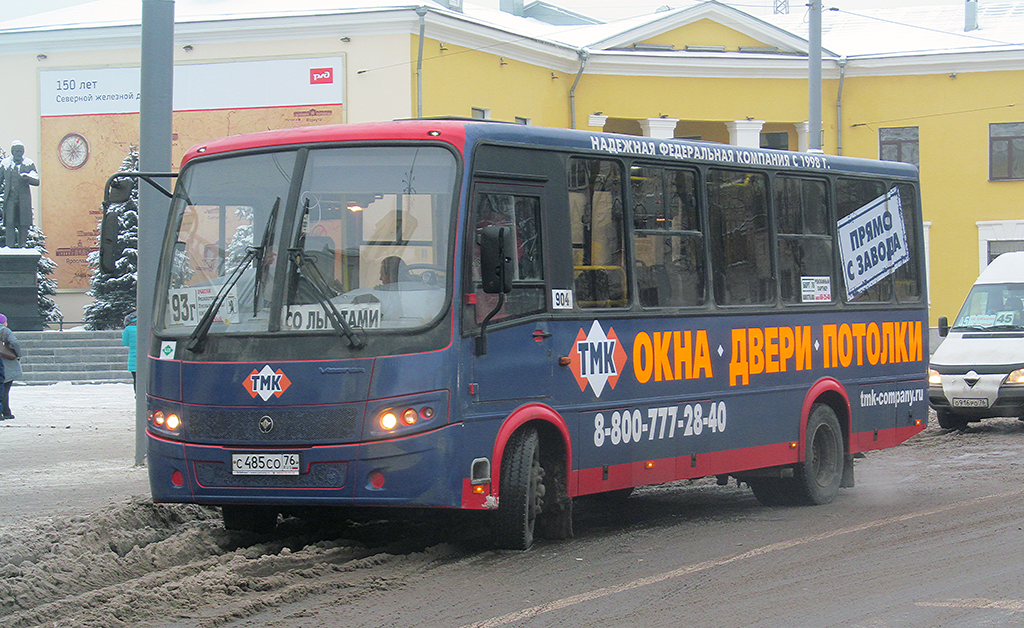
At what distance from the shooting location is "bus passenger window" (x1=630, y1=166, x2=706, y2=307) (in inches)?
396

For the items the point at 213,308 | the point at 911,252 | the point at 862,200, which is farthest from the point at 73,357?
the point at 213,308

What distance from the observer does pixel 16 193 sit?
109 feet

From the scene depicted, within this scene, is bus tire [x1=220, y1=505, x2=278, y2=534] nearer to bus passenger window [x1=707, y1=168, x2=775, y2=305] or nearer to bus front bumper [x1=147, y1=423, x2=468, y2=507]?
bus front bumper [x1=147, y1=423, x2=468, y2=507]

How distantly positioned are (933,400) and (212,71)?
78.6ft

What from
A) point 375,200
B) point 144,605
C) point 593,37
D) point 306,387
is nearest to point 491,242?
point 375,200

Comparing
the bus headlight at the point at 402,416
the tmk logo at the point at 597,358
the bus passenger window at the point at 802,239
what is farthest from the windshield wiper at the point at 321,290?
the bus passenger window at the point at 802,239

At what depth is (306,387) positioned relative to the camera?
323 inches

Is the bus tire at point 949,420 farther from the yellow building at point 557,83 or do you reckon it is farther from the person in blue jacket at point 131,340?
the yellow building at point 557,83

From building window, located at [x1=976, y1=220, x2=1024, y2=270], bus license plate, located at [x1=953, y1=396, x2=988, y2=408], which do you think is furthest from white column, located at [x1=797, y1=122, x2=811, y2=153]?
bus license plate, located at [x1=953, y1=396, x2=988, y2=408]

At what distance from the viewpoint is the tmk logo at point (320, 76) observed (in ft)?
116

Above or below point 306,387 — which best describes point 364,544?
below

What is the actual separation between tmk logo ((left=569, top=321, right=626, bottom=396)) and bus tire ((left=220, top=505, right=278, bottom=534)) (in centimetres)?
230

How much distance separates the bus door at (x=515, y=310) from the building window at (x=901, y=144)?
36.5 meters

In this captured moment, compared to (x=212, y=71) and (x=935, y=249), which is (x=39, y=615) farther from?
(x=935, y=249)
